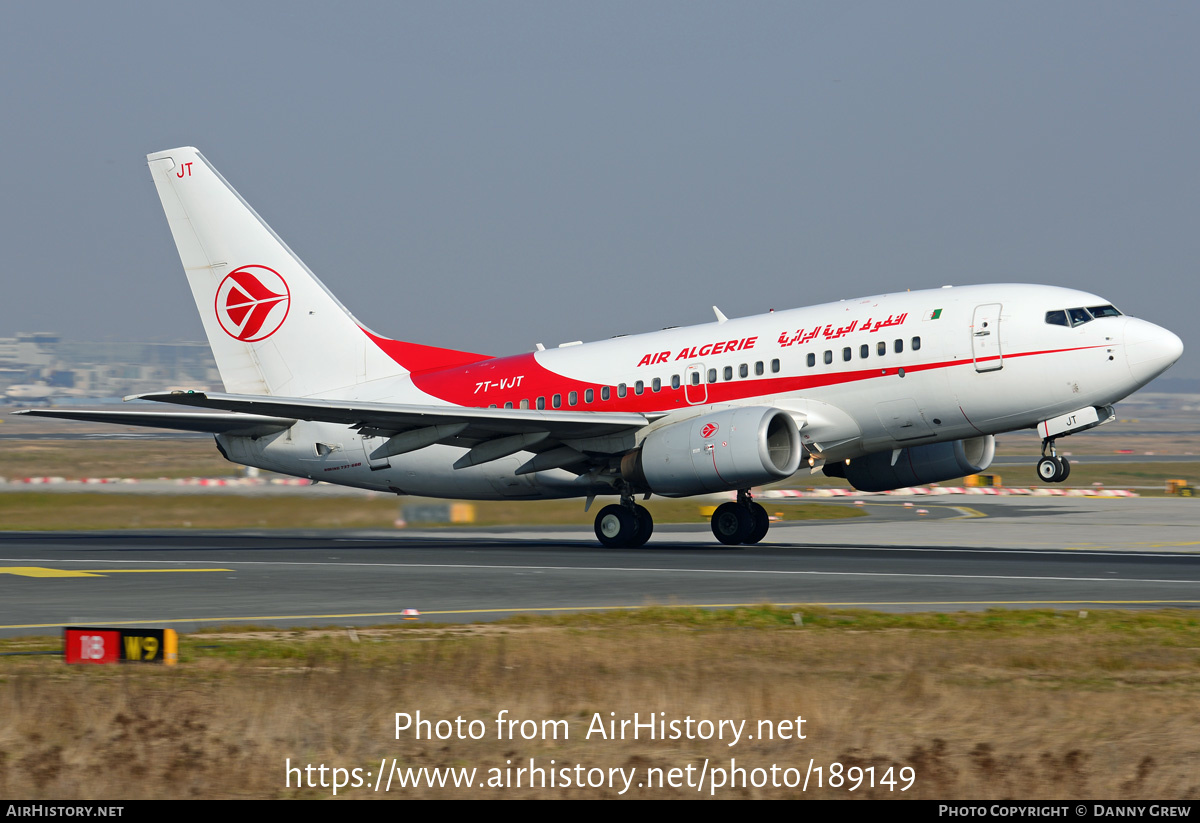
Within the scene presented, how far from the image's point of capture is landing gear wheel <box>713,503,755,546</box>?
32000 mm

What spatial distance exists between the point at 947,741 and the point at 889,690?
206 cm

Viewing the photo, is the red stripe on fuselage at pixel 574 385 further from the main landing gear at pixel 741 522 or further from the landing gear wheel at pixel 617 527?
the main landing gear at pixel 741 522

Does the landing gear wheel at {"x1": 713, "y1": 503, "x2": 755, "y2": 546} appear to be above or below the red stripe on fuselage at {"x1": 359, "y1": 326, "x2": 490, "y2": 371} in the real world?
below

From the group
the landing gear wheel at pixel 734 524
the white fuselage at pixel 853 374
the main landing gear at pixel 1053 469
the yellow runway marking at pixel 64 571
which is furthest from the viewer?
the landing gear wheel at pixel 734 524

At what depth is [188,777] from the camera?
8570mm

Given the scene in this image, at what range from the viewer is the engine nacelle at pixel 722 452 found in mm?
27250

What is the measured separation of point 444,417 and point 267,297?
8.98 m

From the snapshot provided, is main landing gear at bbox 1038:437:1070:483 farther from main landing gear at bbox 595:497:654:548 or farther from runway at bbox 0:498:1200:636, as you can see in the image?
main landing gear at bbox 595:497:654:548

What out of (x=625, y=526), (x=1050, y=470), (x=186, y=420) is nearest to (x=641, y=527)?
(x=625, y=526)

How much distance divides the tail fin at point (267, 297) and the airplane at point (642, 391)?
0.05 meters

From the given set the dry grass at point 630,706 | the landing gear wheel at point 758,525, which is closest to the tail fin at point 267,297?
the landing gear wheel at point 758,525

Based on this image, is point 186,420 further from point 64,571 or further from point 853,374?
point 853,374

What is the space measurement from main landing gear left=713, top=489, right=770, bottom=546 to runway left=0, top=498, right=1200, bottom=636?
0.64m

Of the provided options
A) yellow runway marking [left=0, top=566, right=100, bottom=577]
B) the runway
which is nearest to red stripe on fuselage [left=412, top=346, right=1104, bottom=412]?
the runway
